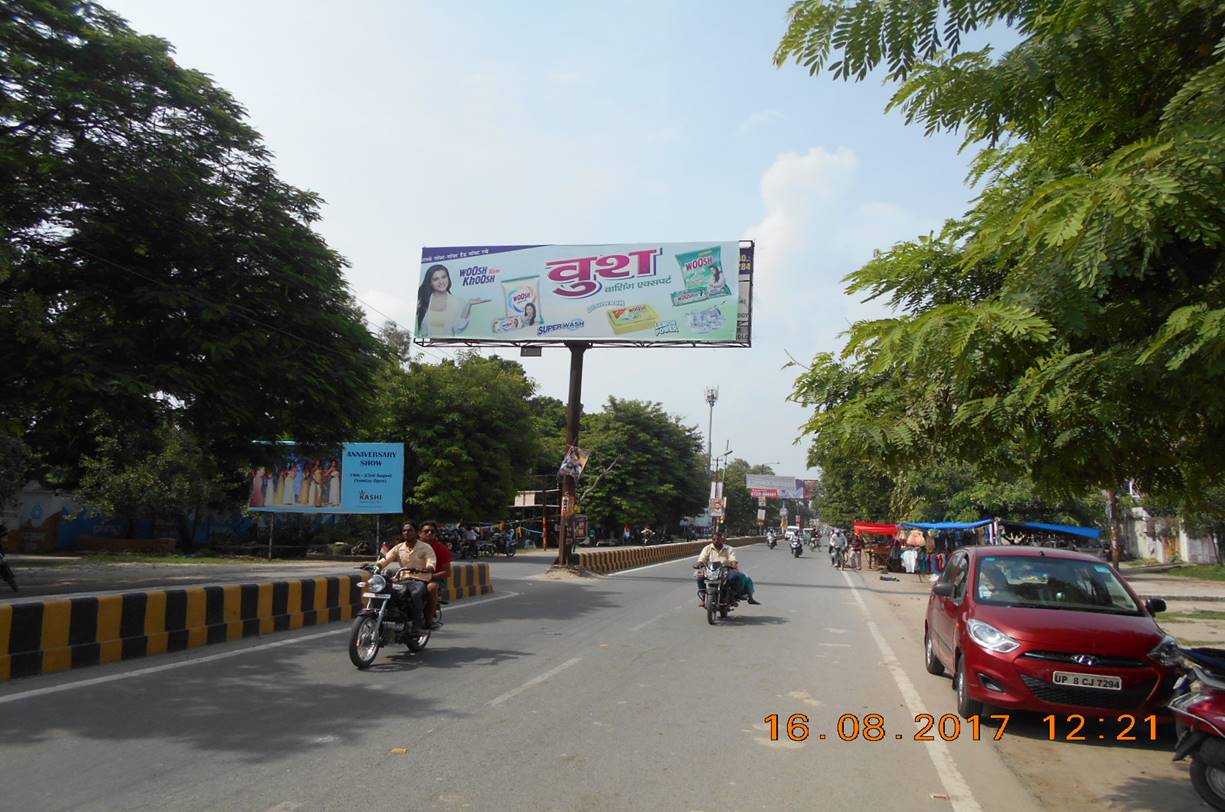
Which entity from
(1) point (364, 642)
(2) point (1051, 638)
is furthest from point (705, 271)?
(2) point (1051, 638)

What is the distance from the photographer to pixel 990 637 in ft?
22.6

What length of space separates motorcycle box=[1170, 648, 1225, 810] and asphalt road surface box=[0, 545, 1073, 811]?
1.01 m

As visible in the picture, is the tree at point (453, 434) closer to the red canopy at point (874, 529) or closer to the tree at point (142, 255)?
the red canopy at point (874, 529)

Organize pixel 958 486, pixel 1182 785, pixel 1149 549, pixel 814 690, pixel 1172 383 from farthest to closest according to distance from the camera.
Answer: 1. pixel 1149 549
2. pixel 958 486
3. pixel 814 690
4. pixel 1182 785
5. pixel 1172 383

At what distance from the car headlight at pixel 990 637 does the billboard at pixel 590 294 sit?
1856cm

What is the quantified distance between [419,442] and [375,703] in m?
29.2

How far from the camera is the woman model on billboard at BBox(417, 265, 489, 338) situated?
89.3 feet

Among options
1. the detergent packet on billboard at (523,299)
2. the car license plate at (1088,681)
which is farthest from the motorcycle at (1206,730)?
the detergent packet on billboard at (523,299)

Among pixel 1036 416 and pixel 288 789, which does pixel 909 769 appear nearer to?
pixel 1036 416

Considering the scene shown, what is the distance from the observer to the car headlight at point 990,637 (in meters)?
6.67

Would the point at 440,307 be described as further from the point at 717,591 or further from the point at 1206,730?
the point at 1206,730

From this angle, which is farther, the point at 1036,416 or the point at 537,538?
the point at 537,538

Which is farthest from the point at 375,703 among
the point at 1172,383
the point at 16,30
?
the point at 16,30

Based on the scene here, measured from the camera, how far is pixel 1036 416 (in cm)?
526
